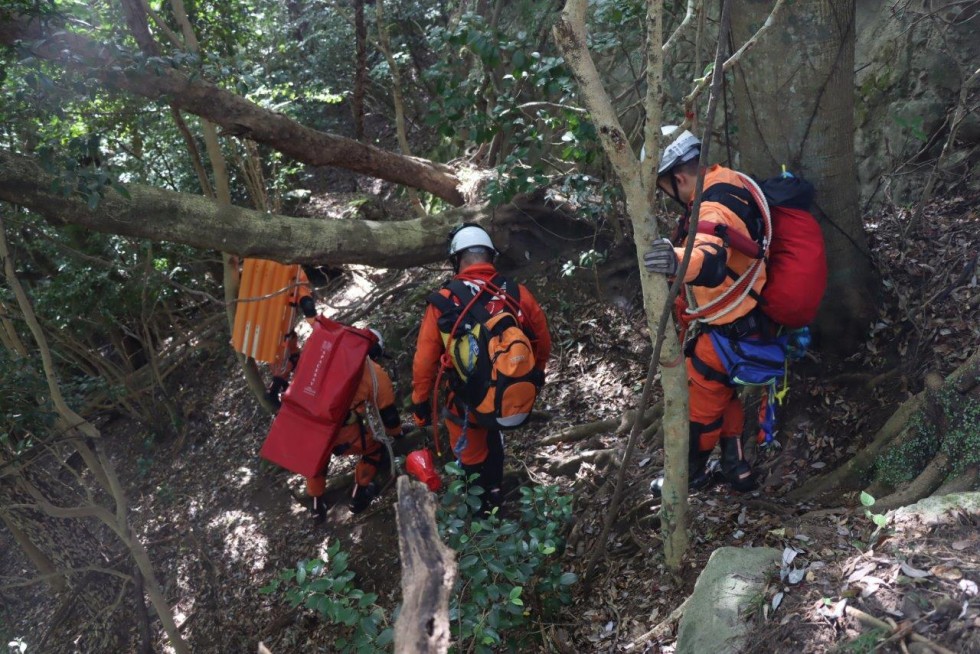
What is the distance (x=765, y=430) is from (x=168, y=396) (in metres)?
7.24

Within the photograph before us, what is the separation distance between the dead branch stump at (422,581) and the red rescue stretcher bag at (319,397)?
3.43 m

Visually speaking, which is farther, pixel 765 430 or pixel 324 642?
pixel 324 642

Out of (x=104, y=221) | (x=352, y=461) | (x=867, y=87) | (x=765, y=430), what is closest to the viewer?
(x=765, y=430)

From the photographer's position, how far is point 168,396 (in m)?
9.13

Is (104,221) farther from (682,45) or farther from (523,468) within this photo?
(682,45)

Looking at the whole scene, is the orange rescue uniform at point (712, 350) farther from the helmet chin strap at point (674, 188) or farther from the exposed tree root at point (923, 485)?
the exposed tree root at point (923, 485)

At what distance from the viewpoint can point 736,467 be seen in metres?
4.51

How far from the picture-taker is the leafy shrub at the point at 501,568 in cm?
359

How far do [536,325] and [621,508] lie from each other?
1.34 meters

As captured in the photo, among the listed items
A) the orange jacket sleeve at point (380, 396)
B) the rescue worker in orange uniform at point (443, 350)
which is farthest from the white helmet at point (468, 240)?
the orange jacket sleeve at point (380, 396)

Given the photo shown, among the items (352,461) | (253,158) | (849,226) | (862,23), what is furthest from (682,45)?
(352,461)

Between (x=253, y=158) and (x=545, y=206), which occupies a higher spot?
(x=253, y=158)

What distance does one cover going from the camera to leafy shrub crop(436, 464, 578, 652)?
11.8ft

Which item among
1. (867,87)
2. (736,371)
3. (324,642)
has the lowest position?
(324,642)
